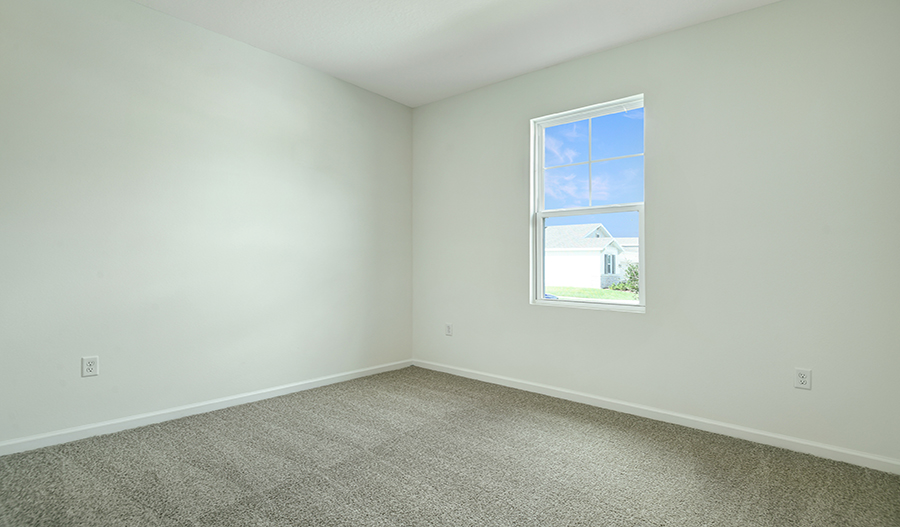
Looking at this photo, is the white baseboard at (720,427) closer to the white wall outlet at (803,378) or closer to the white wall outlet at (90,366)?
the white wall outlet at (803,378)

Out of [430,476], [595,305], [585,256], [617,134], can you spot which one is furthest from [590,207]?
[430,476]

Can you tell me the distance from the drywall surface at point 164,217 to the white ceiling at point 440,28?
257mm

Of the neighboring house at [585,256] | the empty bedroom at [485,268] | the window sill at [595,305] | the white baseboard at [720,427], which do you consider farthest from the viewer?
the neighboring house at [585,256]

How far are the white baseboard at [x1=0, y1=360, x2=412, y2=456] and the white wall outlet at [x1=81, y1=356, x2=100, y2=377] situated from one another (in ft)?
0.97

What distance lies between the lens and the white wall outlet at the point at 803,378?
2537mm

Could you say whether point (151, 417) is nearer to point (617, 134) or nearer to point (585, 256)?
point (585, 256)

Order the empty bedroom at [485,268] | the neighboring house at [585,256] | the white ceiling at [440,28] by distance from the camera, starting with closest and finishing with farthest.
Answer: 1. the empty bedroom at [485,268]
2. the white ceiling at [440,28]
3. the neighboring house at [585,256]

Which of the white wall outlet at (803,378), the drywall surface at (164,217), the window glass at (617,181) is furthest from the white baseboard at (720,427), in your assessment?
the drywall surface at (164,217)

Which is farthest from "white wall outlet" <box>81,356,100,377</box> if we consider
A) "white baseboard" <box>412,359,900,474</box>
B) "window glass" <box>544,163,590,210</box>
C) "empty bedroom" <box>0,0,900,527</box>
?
"window glass" <box>544,163,590,210</box>

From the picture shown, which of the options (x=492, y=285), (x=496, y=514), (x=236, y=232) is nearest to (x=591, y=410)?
(x=492, y=285)

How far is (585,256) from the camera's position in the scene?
3500mm

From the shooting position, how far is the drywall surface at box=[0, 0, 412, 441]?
8.06 ft

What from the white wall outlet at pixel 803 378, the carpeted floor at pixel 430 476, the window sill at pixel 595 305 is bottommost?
the carpeted floor at pixel 430 476

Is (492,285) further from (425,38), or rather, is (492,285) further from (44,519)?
(44,519)
